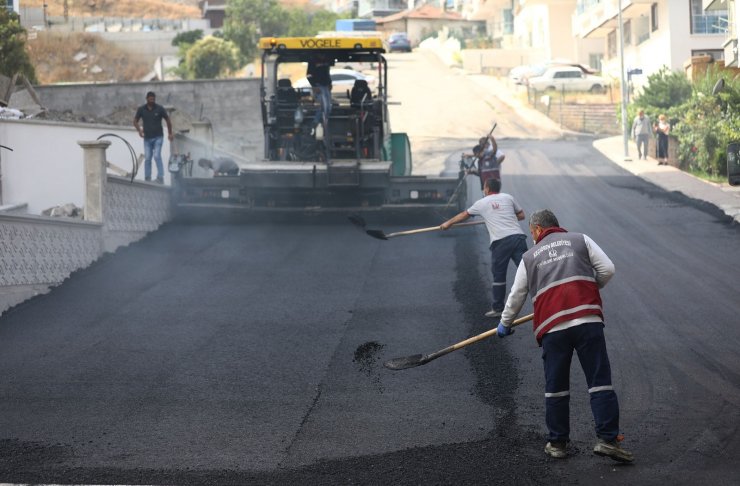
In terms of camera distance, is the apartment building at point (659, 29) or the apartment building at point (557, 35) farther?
the apartment building at point (557, 35)

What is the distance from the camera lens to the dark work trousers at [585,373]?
6750mm

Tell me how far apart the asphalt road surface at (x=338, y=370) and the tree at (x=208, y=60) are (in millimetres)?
33297

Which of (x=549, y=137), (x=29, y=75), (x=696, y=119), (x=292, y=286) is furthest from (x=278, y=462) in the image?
→ (x=549, y=137)

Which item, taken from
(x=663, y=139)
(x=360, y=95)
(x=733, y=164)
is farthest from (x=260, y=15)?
(x=360, y=95)

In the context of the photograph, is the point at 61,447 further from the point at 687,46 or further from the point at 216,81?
the point at 687,46

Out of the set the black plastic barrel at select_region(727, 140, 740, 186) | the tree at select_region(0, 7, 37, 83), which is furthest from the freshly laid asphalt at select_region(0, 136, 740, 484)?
the tree at select_region(0, 7, 37, 83)

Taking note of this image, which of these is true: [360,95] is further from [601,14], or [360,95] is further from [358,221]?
[601,14]

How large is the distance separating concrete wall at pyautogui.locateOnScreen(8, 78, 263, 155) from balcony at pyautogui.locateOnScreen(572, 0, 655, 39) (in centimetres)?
1853

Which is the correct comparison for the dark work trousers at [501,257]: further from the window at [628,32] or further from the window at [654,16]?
the window at [628,32]

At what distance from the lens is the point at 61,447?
296 inches

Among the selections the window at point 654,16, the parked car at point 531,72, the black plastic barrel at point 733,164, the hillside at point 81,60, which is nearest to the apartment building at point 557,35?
the parked car at point 531,72

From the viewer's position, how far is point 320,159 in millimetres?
17438

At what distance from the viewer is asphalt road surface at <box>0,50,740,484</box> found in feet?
23.0

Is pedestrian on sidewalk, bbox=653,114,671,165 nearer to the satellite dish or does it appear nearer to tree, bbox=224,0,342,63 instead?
the satellite dish
